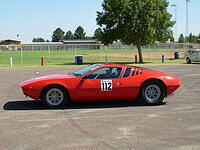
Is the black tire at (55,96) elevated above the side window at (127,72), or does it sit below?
below

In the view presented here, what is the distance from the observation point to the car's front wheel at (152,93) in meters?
9.12

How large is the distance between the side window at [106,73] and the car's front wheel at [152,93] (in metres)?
0.86

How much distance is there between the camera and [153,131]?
245 inches

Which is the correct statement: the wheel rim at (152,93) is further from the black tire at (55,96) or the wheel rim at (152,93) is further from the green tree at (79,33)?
the green tree at (79,33)

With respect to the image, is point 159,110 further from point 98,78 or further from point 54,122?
point 54,122

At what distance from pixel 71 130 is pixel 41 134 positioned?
0.62 metres

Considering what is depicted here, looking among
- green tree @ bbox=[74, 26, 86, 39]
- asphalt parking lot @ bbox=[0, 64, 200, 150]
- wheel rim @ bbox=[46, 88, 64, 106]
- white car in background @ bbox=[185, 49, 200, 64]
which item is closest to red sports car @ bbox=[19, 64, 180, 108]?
wheel rim @ bbox=[46, 88, 64, 106]

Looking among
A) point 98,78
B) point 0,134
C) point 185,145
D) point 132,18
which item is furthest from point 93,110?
point 132,18

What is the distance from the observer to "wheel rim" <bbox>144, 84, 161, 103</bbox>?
9172 millimetres

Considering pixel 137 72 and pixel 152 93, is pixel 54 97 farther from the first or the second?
pixel 152 93

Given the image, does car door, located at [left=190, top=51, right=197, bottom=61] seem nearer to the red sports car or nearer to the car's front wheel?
the red sports car

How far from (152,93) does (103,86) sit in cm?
148

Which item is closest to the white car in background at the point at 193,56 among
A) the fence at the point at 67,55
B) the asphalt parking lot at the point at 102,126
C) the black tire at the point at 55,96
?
the fence at the point at 67,55

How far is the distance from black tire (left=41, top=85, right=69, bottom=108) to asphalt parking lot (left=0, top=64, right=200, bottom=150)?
0.22 m
